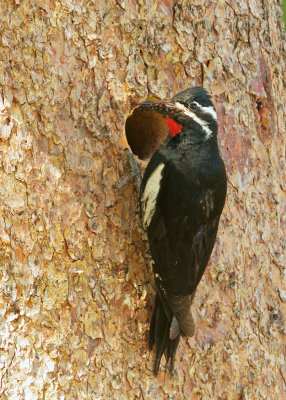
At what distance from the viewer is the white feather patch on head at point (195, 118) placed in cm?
279

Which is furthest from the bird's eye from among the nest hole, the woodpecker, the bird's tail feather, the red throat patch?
the bird's tail feather

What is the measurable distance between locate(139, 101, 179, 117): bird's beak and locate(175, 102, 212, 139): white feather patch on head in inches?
0.9

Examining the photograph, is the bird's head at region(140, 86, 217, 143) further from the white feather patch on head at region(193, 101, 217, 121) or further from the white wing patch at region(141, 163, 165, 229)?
the white wing patch at region(141, 163, 165, 229)

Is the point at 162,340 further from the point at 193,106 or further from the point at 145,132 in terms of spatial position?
the point at 145,132

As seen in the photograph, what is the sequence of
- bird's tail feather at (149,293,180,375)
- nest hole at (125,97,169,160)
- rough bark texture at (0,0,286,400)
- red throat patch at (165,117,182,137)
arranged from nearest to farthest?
rough bark texture at (0,0,286,400) < bird's tail feather at (149,293,180,375) < red throat patch at (165,117,182,137) < nest hole at (125,97,169,160)

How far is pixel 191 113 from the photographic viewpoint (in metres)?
2.80

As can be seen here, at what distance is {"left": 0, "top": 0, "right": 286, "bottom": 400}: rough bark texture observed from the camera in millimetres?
2477

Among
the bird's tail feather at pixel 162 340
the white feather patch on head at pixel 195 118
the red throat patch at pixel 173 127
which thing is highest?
the white feather patch on head at pixel 195 118

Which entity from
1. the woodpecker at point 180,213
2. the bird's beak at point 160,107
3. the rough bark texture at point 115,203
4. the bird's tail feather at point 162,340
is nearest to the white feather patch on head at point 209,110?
the woodpecker at point 180,213

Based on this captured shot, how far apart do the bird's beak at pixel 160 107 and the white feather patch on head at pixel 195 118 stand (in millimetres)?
23

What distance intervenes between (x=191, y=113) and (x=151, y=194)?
413 mm

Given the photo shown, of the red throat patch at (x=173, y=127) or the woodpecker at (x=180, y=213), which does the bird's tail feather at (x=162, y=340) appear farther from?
the red throat patch at (x=173, y=127)

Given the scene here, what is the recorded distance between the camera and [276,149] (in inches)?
129

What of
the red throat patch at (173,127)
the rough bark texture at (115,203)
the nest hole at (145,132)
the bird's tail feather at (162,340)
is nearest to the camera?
the rough bark texture at (115,203)
